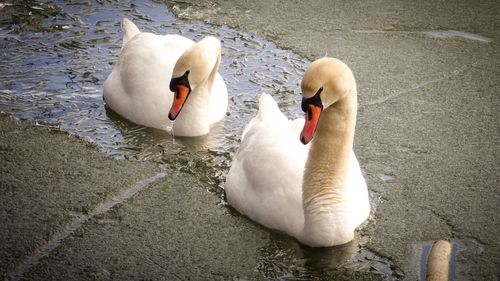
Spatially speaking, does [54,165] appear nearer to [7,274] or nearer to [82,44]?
[7,274]

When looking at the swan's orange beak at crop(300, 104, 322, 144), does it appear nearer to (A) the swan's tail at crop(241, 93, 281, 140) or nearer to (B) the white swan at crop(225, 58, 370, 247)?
(B) the white swan at crop(225, 58, 370, 247)

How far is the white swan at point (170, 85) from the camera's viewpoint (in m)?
5.73

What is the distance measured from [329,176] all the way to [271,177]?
38cm

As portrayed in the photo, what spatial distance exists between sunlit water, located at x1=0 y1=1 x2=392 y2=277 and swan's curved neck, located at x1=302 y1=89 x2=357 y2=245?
143mm

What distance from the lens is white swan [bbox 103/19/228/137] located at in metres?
5.73

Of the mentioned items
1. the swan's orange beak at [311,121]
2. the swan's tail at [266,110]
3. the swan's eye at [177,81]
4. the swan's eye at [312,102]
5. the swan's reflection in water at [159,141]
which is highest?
the swan's eye at [312,102]

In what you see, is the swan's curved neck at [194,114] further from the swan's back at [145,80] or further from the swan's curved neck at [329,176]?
the swan's curved neck at [329,176]

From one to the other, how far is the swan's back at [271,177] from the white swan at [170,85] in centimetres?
85

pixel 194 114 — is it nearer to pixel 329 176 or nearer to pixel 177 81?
pixel 177 81

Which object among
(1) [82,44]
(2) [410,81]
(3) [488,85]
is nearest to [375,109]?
(2) [410,81]

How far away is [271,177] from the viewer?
184 inches

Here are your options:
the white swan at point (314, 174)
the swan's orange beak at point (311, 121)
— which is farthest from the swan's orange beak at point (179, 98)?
the swan's orange beak at point (311, 121)

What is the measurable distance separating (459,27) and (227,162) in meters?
3.62

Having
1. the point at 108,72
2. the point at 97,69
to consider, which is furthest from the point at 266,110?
the point at 97,69
